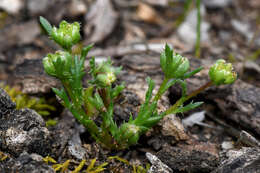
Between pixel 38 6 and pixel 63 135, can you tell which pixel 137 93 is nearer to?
pixel 63 135

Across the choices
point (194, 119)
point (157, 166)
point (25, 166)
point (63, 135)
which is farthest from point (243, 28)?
point (25, 166)

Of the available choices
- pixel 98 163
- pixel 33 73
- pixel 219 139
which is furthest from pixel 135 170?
pixel 33 73

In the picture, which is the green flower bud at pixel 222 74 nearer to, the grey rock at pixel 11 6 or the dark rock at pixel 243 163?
the dark rock at pixel 243 163

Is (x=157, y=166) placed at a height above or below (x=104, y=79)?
below

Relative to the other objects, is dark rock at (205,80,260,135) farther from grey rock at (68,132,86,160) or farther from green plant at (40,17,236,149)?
grey rock at (68,132,86,160)

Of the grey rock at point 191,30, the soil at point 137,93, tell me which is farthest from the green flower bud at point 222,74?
the grey rock at point 191,30
